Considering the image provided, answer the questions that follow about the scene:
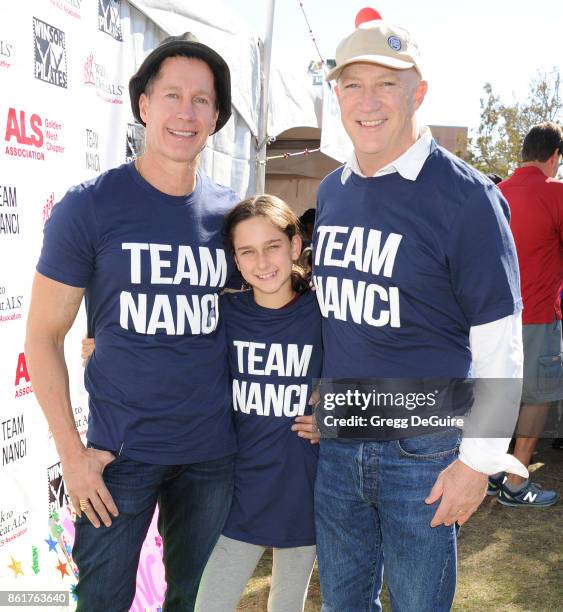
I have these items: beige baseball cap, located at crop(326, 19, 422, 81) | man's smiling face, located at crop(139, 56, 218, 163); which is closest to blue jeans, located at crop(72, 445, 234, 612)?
man's smiling face, located at crop(139, 56, 218, 163)

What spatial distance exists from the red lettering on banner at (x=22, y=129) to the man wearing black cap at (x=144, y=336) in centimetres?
46

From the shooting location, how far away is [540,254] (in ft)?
13.7

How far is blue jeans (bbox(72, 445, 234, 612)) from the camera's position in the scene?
6.02 feet

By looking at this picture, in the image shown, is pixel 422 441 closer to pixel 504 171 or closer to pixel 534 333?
pixel 534 333

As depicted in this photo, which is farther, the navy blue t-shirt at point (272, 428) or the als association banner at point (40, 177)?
the als association banner at point (40, 177)

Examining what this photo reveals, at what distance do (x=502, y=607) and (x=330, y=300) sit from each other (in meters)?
2.13

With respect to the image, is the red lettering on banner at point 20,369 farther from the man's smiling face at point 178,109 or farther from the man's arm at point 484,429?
the man's arm at point 484,429

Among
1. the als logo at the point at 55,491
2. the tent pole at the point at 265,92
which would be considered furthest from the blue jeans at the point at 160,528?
the tent pole at the point at 265,92

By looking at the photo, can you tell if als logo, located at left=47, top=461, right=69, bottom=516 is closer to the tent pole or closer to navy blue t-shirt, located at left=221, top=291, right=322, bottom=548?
navy blue t-shirt, located at left=221, top=291, right=322, bottom=548

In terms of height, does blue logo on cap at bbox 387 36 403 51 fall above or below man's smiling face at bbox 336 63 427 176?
above

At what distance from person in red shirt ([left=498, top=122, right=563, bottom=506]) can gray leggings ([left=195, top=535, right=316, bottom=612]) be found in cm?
251

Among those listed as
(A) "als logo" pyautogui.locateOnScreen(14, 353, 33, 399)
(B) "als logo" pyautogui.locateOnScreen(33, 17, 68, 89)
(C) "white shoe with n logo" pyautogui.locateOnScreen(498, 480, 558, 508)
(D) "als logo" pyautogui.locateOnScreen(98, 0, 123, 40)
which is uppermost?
(D) "als logo" pyautogui.locateOnScreen(98, 0, 123, 40)

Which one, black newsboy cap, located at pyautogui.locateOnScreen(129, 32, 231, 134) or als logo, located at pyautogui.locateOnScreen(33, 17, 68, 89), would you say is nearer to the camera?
black newsboy cap, located at pyautogui.locateOnScreen(129, 32, 231, 134)

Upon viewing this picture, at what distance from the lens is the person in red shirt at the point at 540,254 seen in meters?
4.11
